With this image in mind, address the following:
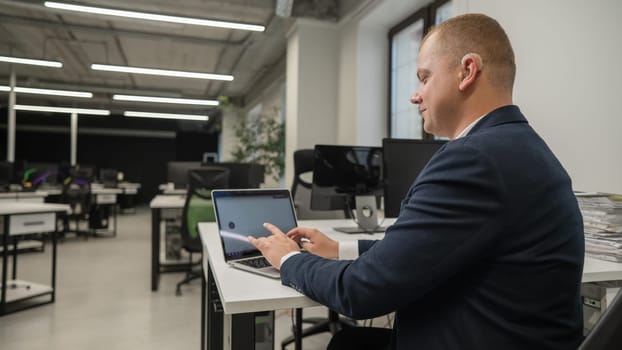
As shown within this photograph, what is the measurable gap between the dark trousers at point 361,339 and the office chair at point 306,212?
1196mm

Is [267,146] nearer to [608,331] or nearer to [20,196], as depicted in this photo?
[20,196]

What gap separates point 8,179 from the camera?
559 cm

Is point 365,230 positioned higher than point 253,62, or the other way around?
point 253,62

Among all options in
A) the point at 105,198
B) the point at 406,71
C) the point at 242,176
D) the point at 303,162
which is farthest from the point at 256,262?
the point at 105,198

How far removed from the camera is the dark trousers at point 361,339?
4.17 feet

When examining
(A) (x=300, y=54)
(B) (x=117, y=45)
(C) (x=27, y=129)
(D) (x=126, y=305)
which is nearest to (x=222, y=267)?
(D) (x=126, y=305)

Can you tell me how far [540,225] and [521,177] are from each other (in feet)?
0.31

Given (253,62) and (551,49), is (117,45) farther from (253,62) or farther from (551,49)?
(551,49)

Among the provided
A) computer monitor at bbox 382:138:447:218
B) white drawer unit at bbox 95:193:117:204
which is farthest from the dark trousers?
white drawer unit at bbox 95:193:117:204

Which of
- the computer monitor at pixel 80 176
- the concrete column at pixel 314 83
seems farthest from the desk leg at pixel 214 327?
the computer monitor at pixel 80 176

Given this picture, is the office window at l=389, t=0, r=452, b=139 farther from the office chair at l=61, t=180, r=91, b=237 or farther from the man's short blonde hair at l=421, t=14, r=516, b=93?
the office chair at l=61, t=180, r=91, b=237

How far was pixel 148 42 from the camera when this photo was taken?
7086 millimetres

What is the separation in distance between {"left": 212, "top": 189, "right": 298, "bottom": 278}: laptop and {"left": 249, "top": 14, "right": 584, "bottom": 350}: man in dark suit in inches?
21.3

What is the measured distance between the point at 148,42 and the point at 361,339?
279 inches
